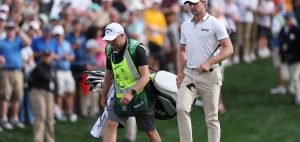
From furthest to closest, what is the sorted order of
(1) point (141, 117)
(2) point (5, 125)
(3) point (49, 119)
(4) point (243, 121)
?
(4) point (243, 121) < (2) point (5, 125) < (3) point (49, 119) < (1) point (141, 117)

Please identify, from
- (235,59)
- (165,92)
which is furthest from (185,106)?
(235,59)

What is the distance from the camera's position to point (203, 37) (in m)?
13.4

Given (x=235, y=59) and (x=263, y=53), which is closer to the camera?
(x=235, y=59)

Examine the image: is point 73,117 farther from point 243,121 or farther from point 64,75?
point 243,121

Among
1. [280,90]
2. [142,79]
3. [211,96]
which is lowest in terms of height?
[280,90]

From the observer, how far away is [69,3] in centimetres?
2217

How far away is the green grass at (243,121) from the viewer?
19.1m

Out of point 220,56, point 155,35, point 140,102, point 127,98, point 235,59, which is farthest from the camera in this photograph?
point 235,59

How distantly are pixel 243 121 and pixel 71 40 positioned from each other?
3.97 metres

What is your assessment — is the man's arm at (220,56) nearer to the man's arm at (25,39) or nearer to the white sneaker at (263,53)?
the man's arm at (25,39)

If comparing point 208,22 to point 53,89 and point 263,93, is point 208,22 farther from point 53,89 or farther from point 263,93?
point 263,93

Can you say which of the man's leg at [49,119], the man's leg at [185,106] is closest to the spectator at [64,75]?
the man's leg at [49,119]

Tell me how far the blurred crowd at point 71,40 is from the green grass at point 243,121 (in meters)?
0.61

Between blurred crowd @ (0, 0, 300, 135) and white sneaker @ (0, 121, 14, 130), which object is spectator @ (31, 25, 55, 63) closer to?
blurred crowd @ (0, 0, 300, 135)
